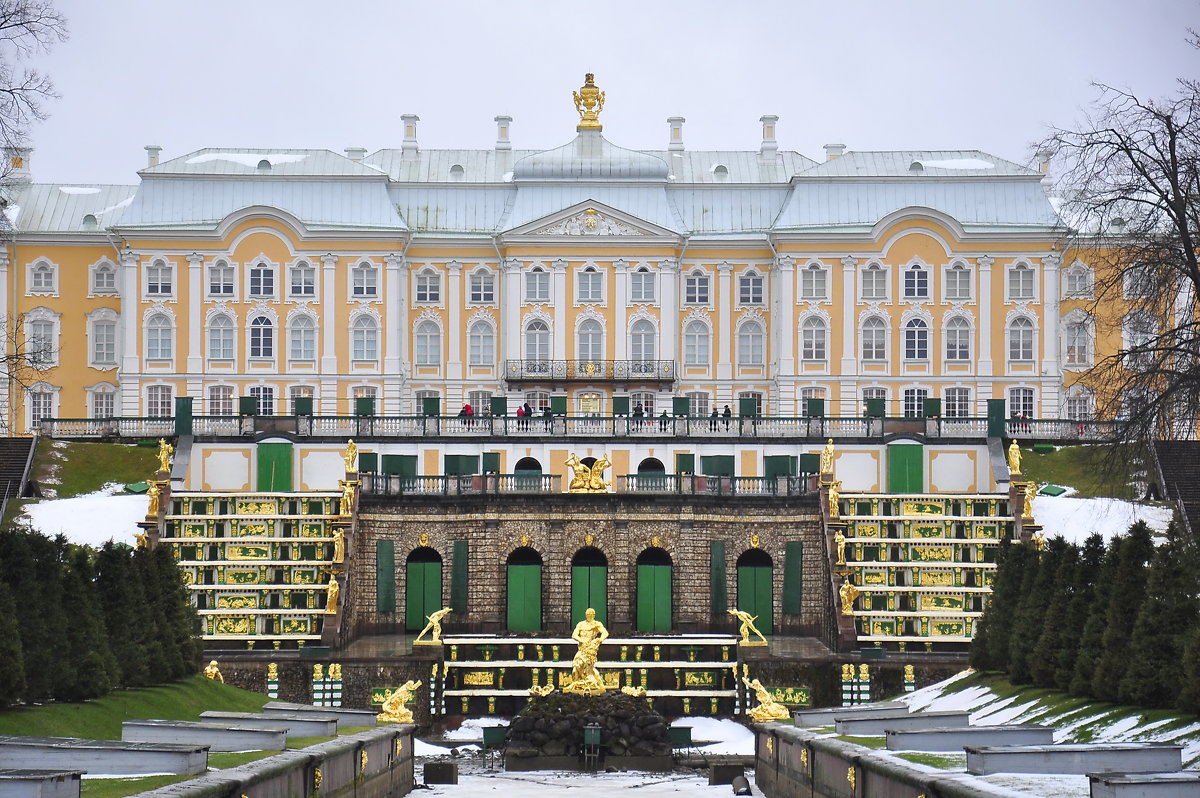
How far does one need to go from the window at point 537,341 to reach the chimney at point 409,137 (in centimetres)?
1184

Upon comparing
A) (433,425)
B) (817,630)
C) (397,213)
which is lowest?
(817,630)

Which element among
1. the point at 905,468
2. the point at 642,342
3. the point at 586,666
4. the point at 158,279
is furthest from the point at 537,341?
the point at 586,666

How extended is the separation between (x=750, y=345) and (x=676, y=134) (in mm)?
12368

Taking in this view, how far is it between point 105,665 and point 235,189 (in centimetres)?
6106

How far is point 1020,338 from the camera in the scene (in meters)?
96.9

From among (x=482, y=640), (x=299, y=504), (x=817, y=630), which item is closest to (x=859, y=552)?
Answer: (x=817, y=630)

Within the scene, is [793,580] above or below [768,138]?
below

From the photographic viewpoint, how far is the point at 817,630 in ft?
222

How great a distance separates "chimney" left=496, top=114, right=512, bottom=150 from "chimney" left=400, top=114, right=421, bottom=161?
380cm

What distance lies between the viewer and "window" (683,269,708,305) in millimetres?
99062

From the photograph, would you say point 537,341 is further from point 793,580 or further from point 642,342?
point 793,580

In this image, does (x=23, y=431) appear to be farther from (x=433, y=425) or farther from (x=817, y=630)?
(x=817, y=630)

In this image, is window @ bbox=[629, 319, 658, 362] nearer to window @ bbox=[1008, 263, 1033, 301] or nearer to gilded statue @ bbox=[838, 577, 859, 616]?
window @ bbox=[1008, 263, 1033, 301]

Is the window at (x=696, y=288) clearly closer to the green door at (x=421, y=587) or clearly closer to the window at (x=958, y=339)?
the window at (x=958, y=339)
